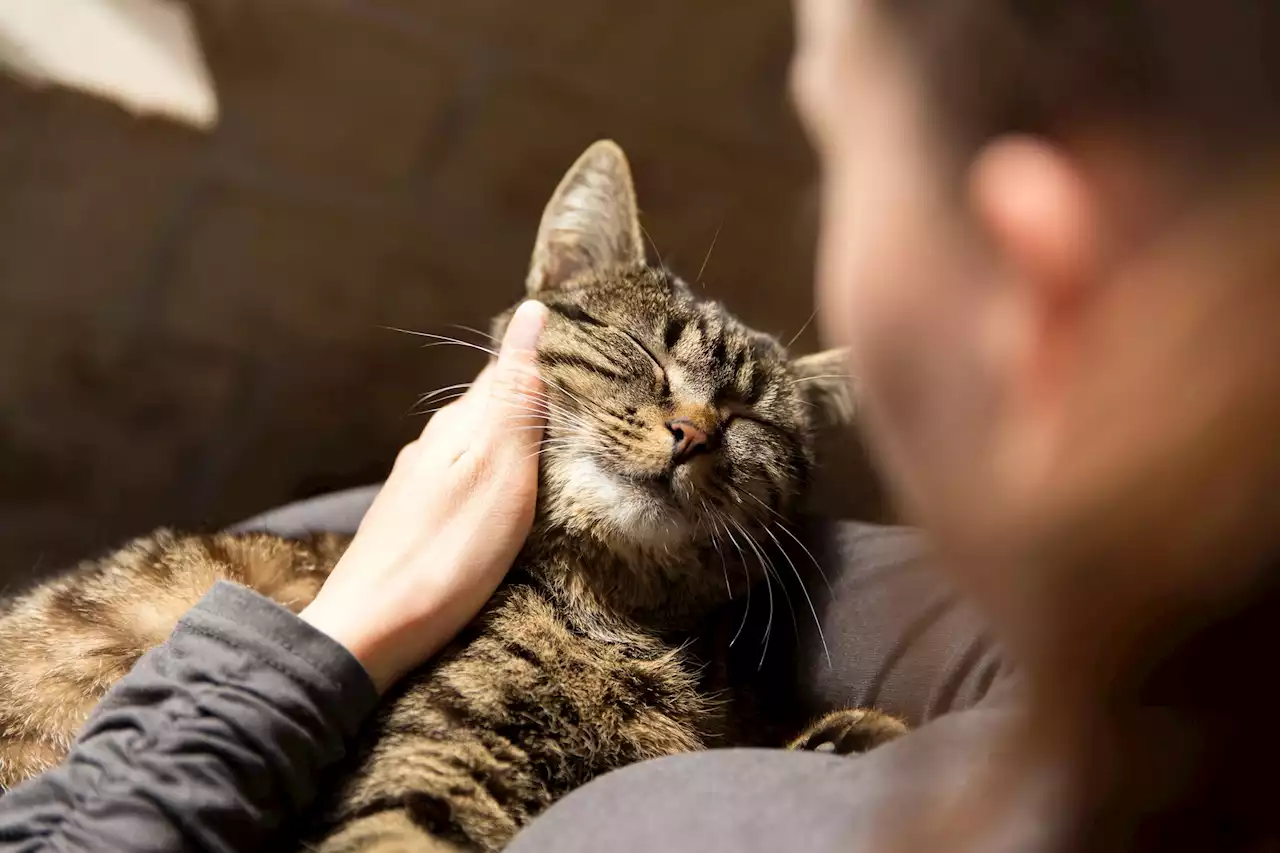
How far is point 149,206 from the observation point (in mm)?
1491

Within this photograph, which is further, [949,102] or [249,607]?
[249,607]

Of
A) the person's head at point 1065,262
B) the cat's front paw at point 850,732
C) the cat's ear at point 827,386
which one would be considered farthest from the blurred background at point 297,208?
the person's head at point 1065,262

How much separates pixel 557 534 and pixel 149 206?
1.04 m

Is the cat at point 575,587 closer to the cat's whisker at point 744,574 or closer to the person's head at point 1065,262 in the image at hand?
the cat's whisker at point 744,574

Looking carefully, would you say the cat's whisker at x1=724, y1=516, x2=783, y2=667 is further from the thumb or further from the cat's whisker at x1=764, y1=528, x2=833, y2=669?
the thumb

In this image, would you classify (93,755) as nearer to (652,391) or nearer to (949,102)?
(652,391)

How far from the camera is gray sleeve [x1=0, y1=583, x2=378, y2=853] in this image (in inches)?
27.9

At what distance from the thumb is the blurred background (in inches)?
24.3

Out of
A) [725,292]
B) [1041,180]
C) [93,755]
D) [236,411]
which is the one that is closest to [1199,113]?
[1041,180]

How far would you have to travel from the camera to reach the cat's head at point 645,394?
104 centimetres

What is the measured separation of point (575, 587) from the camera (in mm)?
1073

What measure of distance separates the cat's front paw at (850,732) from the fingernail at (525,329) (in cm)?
61

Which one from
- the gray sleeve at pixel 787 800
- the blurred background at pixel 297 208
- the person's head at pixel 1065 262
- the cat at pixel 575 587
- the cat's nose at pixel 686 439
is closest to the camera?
the person's head at pixel 1065 262

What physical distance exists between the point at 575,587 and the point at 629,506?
138 mm
